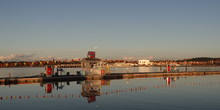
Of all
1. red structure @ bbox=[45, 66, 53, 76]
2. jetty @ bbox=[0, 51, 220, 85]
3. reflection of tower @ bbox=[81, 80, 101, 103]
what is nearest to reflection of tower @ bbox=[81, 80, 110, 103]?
reflection of tower @ bbox=[81, 80, 101, 103]

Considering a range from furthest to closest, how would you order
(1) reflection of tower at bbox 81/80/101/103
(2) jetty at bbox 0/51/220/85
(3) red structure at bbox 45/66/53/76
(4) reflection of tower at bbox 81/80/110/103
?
(3) red structure at bbox 45/66/53/76, (2) jetty at bbox 0/51/220/85, (4) reflection of tower at bbox 81/80/110/103, (1) reflection of tower at bbox 81/80/101/103

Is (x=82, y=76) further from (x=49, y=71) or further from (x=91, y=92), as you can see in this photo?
(x=91, y=92)

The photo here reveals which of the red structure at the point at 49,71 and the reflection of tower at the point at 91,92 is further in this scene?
the red structure at the point at 49,71

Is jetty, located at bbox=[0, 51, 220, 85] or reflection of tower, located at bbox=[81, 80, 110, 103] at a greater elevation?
jetty, located at bbox=[0, 51, 220, 85]

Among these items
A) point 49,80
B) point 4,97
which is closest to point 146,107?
point 4,97

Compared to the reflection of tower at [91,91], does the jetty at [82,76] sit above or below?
above

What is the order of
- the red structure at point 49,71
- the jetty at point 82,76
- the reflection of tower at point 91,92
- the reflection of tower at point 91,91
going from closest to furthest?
1. the reflection of tower at point 91,92
2. the reflection of tower at point 91,91
3. the jetty at point 82,76
4. the red structure at point 49,71

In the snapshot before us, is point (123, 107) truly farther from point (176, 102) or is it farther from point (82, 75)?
point (82, 75)

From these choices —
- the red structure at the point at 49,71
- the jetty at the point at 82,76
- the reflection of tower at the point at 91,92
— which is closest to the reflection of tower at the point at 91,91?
the reflection of tower at the point at 91,92

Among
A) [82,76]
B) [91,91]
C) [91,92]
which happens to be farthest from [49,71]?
[91,92]

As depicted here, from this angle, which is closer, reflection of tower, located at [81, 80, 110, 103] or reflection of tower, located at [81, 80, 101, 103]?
reflection of tower, located at [81, 80, 101, 103]

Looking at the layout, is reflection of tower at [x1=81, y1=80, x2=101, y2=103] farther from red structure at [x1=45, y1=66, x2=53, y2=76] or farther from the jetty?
red structure at [x1=45, y1=66, x2=53, y2=76]

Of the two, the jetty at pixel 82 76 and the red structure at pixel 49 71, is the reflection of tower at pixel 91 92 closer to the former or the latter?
the jetty at pixel 82 76

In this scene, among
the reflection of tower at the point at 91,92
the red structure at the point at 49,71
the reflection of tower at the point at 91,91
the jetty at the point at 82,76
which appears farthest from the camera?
the red structure at the point at 49,71
